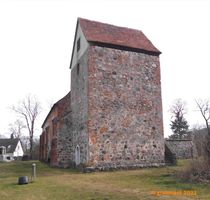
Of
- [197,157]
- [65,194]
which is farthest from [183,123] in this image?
[65,194]

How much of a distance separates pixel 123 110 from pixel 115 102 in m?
0.91

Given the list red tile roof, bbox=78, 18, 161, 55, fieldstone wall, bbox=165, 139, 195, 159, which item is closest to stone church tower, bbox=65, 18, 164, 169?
red tile roof, bbox=78, 18, 161, 55

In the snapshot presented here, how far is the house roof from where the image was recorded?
234 ft

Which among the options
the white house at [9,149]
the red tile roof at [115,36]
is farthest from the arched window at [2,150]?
the red tile roof at [115,36]

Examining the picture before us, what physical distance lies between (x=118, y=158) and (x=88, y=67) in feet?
24.4

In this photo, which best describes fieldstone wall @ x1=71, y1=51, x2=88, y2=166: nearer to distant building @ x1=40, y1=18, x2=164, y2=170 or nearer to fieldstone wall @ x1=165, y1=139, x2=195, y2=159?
distant building @ x1=40, y1=18, x2=164, y2=170

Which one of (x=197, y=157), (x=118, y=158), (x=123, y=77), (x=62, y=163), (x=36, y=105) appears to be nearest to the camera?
(x=197, y=157)

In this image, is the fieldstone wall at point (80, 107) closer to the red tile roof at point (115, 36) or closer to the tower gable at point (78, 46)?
the tower gable at point (78, 46)

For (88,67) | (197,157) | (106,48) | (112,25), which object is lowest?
(197,157)

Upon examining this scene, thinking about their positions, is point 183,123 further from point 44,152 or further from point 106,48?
point 106,48

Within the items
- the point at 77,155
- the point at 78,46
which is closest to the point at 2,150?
the point at 77,155

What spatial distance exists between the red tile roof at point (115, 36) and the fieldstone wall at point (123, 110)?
0.74 meters

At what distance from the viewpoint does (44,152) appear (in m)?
35.4

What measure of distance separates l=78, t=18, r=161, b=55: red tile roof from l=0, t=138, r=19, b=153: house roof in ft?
181
